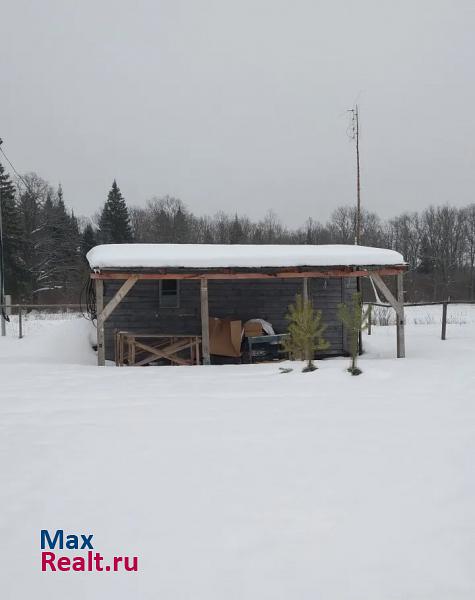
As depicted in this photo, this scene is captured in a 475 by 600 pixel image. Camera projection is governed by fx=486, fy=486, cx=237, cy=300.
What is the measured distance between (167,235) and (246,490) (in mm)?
53040

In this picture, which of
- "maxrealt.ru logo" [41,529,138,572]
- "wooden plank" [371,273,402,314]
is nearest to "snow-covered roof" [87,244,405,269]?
"wooden plank" [371,273,402,314]

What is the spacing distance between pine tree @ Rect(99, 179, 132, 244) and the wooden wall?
1507 inches

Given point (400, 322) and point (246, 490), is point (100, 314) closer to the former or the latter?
point (400, 322)

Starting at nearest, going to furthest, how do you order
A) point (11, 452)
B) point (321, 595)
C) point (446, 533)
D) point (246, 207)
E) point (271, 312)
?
point (321, 595), point (446, 533), point (11, 452), point (271, 312), point (246, 207)

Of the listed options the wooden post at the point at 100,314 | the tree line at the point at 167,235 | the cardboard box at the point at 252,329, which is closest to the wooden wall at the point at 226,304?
the cardboard box at the point at 252,329

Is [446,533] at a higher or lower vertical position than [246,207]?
lower

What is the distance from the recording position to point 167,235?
5588cm

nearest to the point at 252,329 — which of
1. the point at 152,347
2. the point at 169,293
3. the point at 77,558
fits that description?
the point at 169,293

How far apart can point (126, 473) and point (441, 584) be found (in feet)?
9.15

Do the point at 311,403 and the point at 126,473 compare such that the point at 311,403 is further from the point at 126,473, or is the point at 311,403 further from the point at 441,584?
the point at 441,584

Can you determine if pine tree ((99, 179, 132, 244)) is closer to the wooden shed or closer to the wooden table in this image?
the wooden shed

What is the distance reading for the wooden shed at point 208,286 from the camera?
10617 millimetres

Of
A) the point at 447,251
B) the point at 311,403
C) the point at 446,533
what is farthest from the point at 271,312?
the point at 447,251

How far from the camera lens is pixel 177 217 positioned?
57281 millimetres
